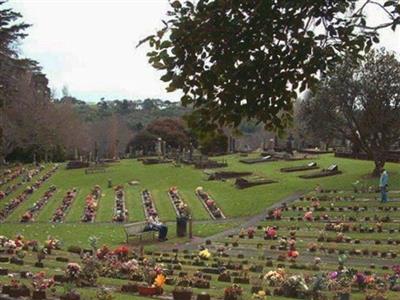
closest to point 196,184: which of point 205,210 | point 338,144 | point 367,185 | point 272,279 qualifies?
point 205,210

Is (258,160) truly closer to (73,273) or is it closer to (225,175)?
(225,175)

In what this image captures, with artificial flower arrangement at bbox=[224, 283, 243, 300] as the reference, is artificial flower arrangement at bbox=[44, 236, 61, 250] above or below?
below

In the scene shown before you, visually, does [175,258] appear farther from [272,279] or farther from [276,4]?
[276,4]

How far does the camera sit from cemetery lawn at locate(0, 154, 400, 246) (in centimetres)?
2992

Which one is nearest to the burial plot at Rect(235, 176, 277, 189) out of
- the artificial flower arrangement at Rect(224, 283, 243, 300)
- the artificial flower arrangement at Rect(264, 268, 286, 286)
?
the artificial flower arrangement at Rect(264, 268, 286, 286)

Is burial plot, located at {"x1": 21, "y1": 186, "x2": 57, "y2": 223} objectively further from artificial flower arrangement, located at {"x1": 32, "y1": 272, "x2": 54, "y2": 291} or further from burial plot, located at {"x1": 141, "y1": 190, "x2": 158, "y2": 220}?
artificial flower arrangement, located at {"x1": 32, "y1": 272, "x2": 54, "y2": 291}

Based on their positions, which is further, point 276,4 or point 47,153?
point 47,153

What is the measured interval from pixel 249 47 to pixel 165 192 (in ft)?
120

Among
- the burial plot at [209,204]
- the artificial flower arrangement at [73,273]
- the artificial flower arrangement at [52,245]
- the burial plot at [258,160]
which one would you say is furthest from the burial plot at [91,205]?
the artificial flower arrangement at [73,273]

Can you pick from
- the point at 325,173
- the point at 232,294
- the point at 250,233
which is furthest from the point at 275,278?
the point at 325,173

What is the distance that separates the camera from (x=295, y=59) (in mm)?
5488

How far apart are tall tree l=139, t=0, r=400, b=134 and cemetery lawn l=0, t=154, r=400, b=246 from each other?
69.9 feet

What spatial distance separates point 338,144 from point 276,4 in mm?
73484

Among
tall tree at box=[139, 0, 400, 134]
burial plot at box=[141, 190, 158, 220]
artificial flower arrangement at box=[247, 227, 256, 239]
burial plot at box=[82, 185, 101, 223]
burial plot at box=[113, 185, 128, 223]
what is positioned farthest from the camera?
burial plot at box=[141, 190, 158, 220]
